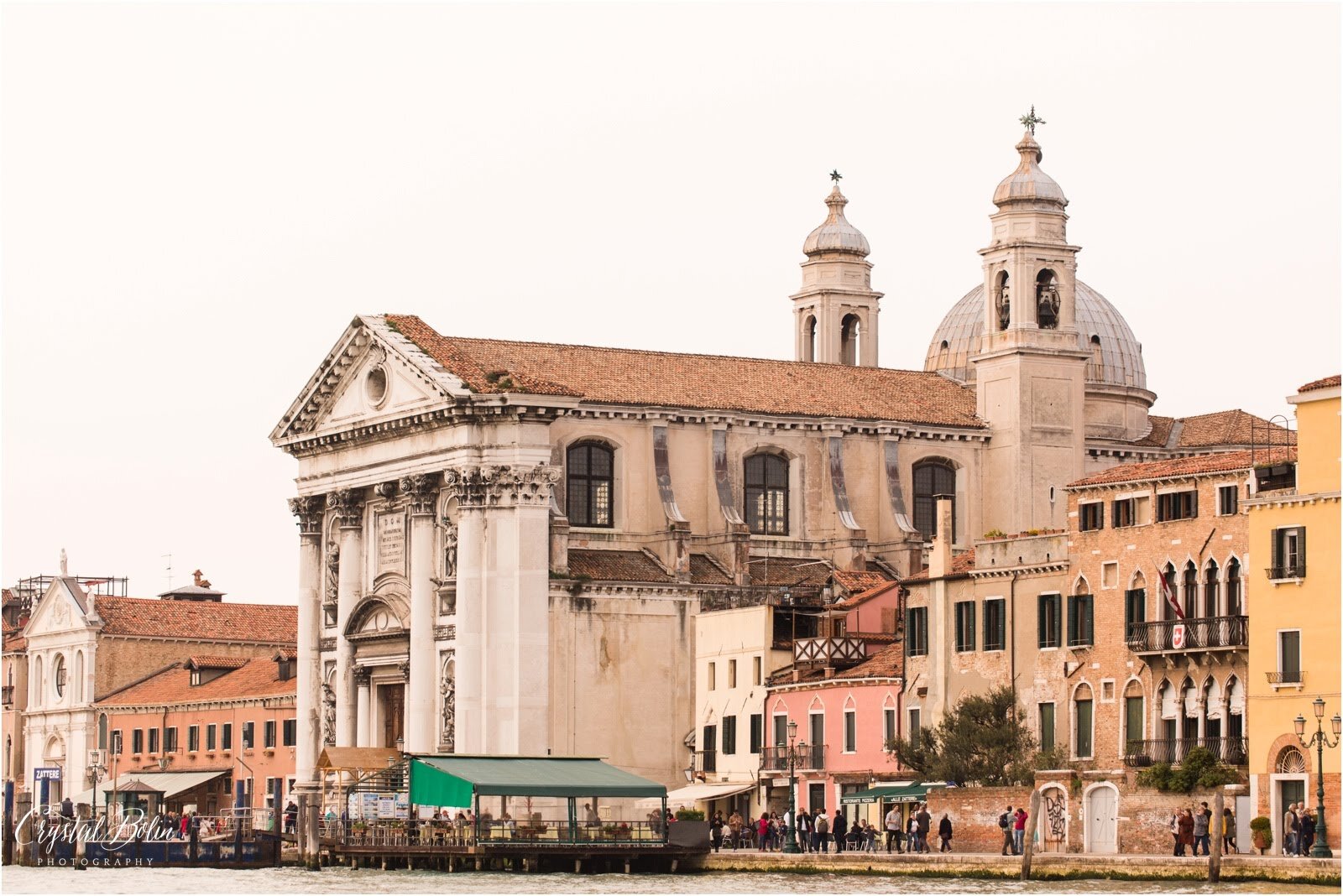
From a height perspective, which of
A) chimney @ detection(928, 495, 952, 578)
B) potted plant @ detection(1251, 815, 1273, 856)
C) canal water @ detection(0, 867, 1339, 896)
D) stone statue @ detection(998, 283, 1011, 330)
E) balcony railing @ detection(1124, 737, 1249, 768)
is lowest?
canal water @ detection(0, 867, 1339, 896)

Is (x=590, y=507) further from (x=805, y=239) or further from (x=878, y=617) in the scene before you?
(x=805, y=239)

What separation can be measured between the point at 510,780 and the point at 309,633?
717 inches

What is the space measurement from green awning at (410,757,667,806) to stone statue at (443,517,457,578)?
8.25 meters

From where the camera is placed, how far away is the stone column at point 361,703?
73.1 meters

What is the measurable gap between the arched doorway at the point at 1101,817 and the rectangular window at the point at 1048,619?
5.27 meters

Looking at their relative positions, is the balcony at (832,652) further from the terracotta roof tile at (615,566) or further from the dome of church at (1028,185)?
the dome of church at (1028,185)

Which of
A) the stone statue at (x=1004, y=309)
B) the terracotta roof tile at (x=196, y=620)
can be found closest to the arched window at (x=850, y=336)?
the stone statue at (x=1004, y=309)

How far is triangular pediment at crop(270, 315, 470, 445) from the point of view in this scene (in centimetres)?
6950

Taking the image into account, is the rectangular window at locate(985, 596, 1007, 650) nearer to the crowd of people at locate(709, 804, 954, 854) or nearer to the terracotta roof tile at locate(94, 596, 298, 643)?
the crowd of people at locate(709, 804, 954, 854)

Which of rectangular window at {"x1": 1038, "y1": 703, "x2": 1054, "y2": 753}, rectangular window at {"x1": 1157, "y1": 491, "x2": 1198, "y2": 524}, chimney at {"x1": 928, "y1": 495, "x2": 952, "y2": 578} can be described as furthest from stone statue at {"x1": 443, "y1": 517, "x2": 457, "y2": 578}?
rectangular window at {"x1": 1157, "y1": 491, "x2": 1198, "y2": 524}

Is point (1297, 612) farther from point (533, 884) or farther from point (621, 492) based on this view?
point (621, 492)

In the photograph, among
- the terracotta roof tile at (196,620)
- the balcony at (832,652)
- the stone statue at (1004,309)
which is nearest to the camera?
the balcony at (832,652)

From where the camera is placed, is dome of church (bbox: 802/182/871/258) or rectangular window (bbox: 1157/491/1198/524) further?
dome of church (bbox: 802/182/871/258)

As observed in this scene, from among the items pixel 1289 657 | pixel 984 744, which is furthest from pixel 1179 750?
pixel 984 744
